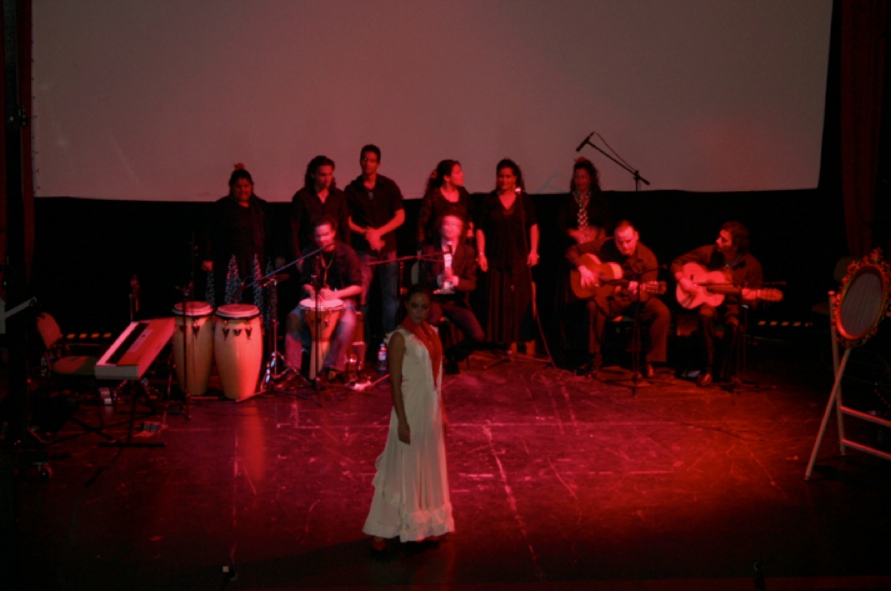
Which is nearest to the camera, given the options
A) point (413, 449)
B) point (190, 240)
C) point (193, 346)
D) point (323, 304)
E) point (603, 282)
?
point (413, 449)

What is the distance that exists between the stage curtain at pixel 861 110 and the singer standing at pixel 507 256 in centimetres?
302

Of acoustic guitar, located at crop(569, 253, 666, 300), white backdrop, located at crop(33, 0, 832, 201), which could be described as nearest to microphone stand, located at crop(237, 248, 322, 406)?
white backdrop, located at crop(33, 0, 832, 201)

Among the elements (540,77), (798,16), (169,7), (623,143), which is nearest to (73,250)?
(169,7)

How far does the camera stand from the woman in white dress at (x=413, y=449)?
5.14 metres

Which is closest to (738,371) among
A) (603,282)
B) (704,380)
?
(704,380)

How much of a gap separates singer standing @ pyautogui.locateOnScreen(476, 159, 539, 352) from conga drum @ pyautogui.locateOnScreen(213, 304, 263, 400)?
2232 millimetres

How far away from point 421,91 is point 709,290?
10.4 ft

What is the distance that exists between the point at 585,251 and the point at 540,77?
1.71 m

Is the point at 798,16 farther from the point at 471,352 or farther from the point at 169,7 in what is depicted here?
the point at 169,7

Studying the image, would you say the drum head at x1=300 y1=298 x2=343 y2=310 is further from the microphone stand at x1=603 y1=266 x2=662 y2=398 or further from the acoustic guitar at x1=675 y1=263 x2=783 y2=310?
the acoustic guitar at x1=675 y1=263 x2=783 y2=310

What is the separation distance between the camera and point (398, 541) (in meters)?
5.43

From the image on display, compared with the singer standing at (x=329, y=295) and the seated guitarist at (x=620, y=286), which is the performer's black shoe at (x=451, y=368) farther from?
the seated guitarist at (x=620, y=286)

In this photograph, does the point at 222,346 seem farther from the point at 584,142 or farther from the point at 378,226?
the point at 584,142

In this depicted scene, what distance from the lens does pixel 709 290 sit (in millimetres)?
8625
